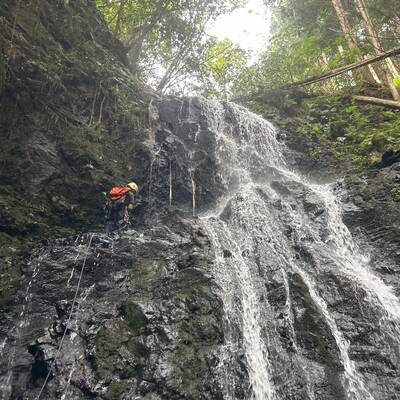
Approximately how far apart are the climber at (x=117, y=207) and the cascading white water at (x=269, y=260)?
208cm

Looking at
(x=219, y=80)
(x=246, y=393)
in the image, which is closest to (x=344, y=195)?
(x=246, y=393)

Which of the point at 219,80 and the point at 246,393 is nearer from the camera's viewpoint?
the point at 246,393

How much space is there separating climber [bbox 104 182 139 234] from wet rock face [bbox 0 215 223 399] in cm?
98

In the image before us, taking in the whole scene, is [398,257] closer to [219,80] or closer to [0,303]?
[0,303]

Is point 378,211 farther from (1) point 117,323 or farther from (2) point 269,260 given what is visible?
(1) point 117,323

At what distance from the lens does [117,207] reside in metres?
9.21

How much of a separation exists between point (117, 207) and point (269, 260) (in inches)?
157

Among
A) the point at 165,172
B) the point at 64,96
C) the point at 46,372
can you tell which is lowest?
the point at 46,372

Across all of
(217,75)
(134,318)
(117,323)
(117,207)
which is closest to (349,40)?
(217,75)

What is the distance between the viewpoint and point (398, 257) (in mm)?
8125

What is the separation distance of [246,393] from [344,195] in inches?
258

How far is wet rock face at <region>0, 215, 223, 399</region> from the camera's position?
221 inches

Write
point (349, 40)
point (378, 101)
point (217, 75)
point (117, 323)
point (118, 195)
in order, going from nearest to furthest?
1. point (117, 323)
2. point (118, 195)
3. point (378, 101)
4. point (349, 40)
5. point (217, 75)

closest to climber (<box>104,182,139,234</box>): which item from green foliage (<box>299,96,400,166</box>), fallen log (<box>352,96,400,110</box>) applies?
green foliage (<box>299,96,400,166</box>)
